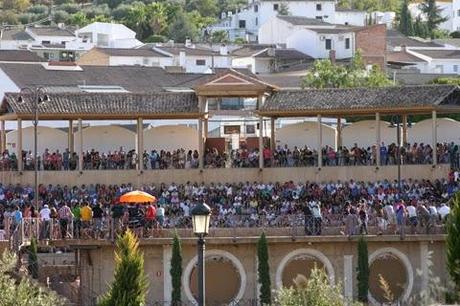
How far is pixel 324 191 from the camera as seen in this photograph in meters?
60.5

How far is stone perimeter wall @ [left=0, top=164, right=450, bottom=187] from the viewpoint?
64000mm

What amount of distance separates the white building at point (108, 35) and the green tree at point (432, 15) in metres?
39.3

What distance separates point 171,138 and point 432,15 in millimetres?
111382

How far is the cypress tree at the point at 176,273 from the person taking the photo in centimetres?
5619

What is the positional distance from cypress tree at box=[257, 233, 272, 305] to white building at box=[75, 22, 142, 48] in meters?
85.8

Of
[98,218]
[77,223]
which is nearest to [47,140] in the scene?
[77,223]

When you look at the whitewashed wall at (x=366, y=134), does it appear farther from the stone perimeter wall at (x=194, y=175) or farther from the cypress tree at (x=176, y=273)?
the cypress tree at (x=176, y=273)

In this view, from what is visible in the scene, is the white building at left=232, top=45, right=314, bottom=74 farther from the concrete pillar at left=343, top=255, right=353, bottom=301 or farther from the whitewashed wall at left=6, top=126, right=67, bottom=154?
the concrete pillar at left=343, top=255, right=353, bottom=301

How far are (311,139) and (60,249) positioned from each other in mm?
17165

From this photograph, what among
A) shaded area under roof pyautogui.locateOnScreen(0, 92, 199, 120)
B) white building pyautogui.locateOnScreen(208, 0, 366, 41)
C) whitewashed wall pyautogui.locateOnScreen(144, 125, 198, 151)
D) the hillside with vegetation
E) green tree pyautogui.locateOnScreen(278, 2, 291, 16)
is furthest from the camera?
the hillside with vegetation

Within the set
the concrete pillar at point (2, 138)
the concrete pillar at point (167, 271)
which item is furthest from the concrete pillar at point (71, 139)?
the concrete pillar at point (167, 271)

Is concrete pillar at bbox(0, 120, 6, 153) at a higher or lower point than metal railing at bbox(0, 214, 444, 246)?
higher

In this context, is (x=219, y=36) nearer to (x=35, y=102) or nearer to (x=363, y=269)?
(x=35, y=102)

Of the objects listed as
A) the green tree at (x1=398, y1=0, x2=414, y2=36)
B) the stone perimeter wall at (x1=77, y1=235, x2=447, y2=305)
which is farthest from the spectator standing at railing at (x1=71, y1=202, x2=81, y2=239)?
the green tree at (x1=398, y1=0, x2=414, y2=36)
